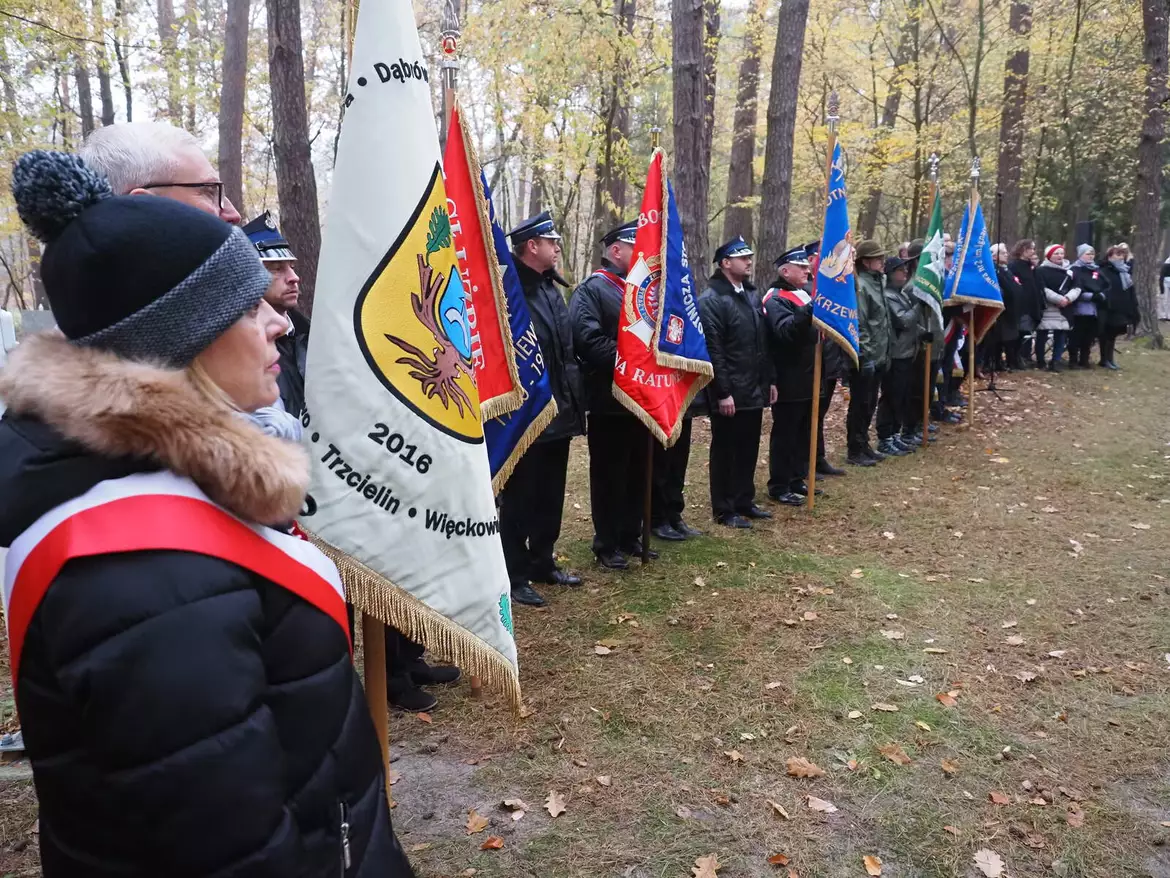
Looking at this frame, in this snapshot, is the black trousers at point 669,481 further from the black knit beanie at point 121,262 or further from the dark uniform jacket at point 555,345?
the black knit beanie at point 121,262

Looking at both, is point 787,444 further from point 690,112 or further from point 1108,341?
point 1108,341

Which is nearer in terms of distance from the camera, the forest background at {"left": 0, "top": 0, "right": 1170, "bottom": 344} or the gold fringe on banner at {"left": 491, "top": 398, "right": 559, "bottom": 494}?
the gold fringe on banner at {"left": 491, "top": 398, "right": 559, "bottom": 494}

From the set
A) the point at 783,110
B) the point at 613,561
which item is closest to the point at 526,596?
the point at 613,561

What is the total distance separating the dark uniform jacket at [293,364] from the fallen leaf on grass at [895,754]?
118 inches

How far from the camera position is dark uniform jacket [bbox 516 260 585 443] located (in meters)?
5.37

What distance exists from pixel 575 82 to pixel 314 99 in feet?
45.2

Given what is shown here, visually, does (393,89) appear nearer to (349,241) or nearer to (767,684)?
(349,241)

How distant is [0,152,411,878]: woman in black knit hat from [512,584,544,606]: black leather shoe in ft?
13.5

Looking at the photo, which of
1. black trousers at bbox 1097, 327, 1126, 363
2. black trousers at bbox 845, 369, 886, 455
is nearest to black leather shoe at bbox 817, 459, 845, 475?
black trousers at bbox 845, 369, 886, 455

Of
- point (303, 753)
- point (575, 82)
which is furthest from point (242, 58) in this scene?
point (303, 753)

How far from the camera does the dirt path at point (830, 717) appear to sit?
3176 mm

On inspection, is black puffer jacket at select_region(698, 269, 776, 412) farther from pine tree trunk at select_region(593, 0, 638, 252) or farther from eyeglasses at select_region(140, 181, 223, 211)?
pine tree trunk at select_region(593, 0, 638, 252)

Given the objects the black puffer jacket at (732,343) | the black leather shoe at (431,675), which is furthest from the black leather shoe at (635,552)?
the black leather shoe at (431,675)

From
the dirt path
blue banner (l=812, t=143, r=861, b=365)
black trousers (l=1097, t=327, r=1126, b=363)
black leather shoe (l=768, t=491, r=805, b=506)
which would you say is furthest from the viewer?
black trousers (l=1097, t=327, r=1126, b=363)
